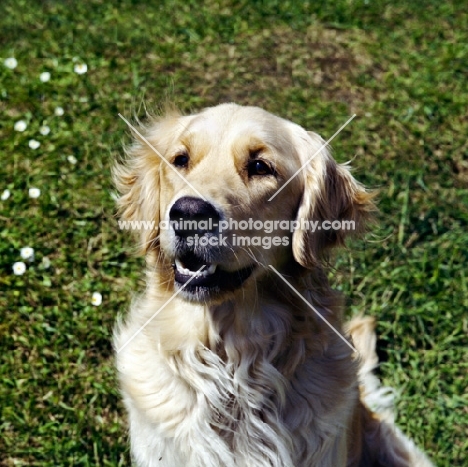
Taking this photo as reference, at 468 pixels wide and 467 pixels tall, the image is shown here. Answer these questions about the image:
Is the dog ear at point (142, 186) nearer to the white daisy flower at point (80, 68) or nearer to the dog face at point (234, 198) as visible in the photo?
the dog face at point (234, 198)

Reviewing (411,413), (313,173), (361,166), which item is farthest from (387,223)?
(313,173)

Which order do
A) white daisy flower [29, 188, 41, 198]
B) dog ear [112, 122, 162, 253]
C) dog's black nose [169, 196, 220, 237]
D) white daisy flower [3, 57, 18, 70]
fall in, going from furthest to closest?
1. white daisy flower [3, 57, 18, 70]
2. white daisy flower [29, 188, 41, 198]
3. dog ear [112, 122, 162, 253]
4. dog's black nose [169, 196, 220, 237]

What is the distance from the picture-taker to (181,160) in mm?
3791

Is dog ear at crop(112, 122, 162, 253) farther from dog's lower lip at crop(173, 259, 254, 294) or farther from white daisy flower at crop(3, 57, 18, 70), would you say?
white daisy flower at crop(3, 57, 18, 70)

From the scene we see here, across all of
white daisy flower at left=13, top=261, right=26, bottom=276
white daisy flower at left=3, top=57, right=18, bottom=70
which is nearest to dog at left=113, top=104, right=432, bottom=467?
white daisy flower at left=13, top=261, right=26, bottom=276

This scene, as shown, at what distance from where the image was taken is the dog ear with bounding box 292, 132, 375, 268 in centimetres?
363

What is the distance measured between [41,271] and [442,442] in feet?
10.1

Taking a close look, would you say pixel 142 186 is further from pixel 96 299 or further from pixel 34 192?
pixel 34 192

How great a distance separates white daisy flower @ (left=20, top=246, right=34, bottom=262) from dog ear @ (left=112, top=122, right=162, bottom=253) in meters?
1.19

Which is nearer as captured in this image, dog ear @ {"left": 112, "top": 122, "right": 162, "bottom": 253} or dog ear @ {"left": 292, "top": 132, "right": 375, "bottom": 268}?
dog ear @ {"left": 292, "top": 132, "right": 375, "bottom": 268}

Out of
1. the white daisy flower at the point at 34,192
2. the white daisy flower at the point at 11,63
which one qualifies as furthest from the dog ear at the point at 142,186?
the white daisy flower at the point at 11,63

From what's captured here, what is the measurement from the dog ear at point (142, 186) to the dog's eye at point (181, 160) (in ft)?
0.46

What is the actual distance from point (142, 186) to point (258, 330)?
108 centimetres

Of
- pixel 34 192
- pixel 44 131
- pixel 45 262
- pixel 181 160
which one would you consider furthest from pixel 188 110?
pixel 181 160
